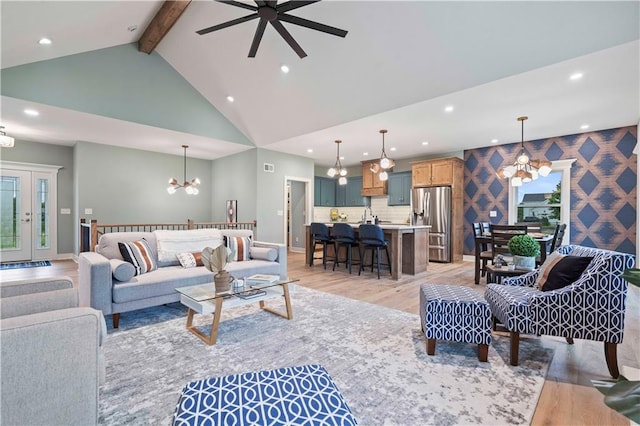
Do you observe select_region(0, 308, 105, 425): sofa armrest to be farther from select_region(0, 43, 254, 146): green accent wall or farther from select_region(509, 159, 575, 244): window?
select_region(509, 159, 575, 244): window

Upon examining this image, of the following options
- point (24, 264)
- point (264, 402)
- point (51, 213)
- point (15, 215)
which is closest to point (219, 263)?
point (264, 402)

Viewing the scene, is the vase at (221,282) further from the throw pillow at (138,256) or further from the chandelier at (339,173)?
the chandelier at (339,173)

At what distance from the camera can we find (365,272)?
5.64m

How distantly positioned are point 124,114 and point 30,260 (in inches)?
176

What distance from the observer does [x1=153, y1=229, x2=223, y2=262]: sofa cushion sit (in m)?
3.76

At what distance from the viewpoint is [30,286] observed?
197 centimetres

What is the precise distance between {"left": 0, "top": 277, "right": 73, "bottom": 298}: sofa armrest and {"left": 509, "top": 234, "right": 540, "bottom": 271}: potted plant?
13.4 ft

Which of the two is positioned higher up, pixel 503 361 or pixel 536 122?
pixel 536 122

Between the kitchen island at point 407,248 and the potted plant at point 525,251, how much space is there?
2.00m

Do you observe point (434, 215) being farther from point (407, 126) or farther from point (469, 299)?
point (469, 299)

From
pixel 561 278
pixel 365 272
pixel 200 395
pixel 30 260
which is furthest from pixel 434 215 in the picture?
pixel 30 260

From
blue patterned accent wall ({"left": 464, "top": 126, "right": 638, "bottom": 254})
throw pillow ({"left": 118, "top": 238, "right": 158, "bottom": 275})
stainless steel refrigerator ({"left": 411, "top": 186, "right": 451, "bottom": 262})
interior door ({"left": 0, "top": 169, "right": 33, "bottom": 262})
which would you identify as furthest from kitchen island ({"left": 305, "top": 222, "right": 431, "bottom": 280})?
interior door ({"left": 0, "top": 169, "right": 33, "bottom": 262})

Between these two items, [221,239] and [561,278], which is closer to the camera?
[561,278]

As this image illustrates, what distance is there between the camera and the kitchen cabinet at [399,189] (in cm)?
802
